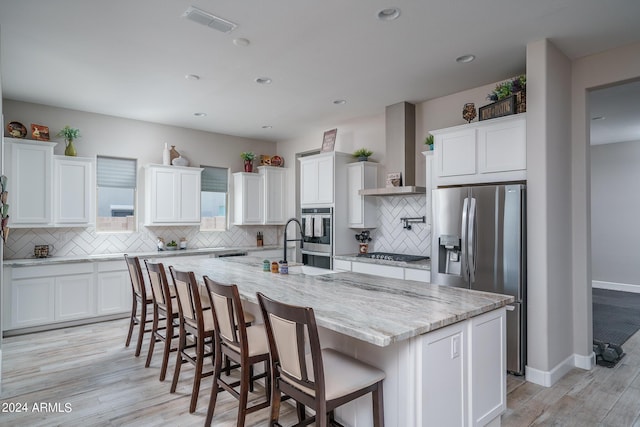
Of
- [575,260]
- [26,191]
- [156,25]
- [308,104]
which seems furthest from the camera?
[308,104]

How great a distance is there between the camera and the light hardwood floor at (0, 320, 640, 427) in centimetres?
254

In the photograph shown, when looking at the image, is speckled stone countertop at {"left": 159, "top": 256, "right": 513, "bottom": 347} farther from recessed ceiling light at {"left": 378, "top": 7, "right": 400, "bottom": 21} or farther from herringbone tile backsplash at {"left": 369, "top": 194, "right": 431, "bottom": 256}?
recessed ceiling light at {"left": 378, "top": 7, "right": 400, "bottom": 21}

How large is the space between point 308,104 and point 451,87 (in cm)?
181

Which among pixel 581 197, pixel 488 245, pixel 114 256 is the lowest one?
pixel 114 256

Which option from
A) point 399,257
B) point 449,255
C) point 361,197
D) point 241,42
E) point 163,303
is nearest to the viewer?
point 241,42

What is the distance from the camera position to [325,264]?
17.8ft

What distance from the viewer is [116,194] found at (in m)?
5.55

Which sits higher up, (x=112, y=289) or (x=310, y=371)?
(x=310, y=371)

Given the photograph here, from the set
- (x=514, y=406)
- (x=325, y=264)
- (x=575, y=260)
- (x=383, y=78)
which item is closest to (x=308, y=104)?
(x=383, y=78)

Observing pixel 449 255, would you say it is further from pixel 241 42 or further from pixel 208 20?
pixel 208 20

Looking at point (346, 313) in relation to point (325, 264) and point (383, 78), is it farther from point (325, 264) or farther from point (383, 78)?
point (325, 264)

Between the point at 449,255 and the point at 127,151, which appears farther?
the point at 127,151

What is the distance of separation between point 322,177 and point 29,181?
3.79 meters

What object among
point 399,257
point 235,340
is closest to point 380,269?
point 399,257
